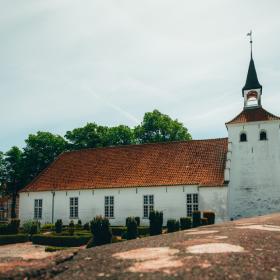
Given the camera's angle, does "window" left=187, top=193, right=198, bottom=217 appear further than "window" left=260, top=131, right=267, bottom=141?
No

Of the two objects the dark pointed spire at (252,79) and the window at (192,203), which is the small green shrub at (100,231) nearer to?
the window at (192,203)

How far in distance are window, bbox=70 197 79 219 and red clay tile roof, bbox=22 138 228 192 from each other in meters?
1.14

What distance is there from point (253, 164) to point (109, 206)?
510 inches

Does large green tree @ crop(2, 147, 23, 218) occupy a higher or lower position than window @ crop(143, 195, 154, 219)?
higher

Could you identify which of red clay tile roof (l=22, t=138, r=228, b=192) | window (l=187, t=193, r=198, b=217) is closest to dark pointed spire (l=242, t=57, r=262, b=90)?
red clay tile roof (l=22, t=138, r=228, b=192)

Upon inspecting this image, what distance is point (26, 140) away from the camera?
4838 centimetres

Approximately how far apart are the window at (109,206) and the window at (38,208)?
7228 millimetres

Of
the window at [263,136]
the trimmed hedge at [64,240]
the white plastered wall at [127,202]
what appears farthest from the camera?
the window at [263,136]

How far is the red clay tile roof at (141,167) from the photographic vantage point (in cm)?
3053

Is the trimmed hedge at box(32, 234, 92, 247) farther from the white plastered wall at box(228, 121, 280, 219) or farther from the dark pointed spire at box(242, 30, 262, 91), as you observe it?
the dark pointed spire at box(242, 30, 262, 91)

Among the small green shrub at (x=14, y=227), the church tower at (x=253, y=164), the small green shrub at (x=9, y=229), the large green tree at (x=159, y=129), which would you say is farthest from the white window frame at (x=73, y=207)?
the large green tree at (x=159, y=129)

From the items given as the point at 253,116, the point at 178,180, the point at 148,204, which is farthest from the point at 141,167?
the point at 253,116

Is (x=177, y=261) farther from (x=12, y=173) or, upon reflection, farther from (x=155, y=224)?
(x=12, y=173)

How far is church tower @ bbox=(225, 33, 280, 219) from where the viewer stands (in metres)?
29.2
